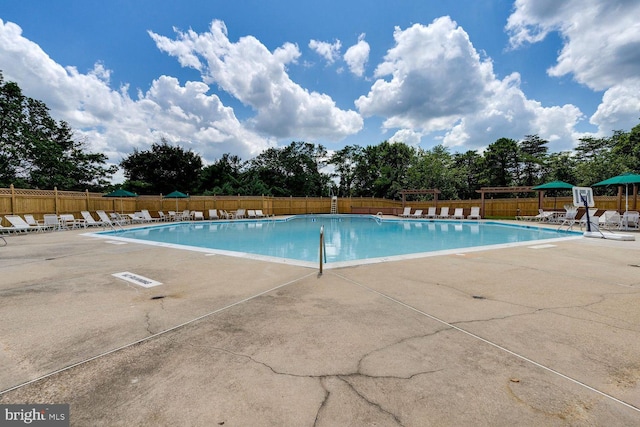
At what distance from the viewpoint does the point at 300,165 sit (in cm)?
3111

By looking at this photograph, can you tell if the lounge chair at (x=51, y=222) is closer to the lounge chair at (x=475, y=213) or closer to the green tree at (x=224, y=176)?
the green tree at (x=224, y=176)

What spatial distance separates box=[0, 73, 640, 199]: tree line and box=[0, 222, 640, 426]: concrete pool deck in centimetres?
2137

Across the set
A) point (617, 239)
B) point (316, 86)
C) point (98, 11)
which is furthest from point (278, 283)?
point (316, 86)

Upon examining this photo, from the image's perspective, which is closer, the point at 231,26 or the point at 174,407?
the point at 174,407

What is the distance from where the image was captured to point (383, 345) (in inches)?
84.3

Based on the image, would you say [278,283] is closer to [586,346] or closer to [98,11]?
[586,346]

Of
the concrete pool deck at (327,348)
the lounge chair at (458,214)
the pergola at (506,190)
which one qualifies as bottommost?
the concrete pool deck at (327,348)

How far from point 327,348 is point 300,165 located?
97.8 ft

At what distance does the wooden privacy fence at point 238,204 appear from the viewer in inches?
488

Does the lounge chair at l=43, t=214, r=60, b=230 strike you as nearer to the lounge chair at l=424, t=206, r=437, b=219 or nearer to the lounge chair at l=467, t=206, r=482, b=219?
the lounge chair at l=424, t=206, r=437, b=219

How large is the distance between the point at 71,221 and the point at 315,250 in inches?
482

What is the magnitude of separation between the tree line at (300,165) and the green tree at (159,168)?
0.09m

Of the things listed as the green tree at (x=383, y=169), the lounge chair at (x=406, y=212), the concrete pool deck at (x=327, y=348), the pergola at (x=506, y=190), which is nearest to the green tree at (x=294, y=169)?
the green tree at (x=383, y=169)

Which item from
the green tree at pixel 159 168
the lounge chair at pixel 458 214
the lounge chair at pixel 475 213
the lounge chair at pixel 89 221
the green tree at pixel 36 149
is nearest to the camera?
the lounge chair at pixel 89 221
